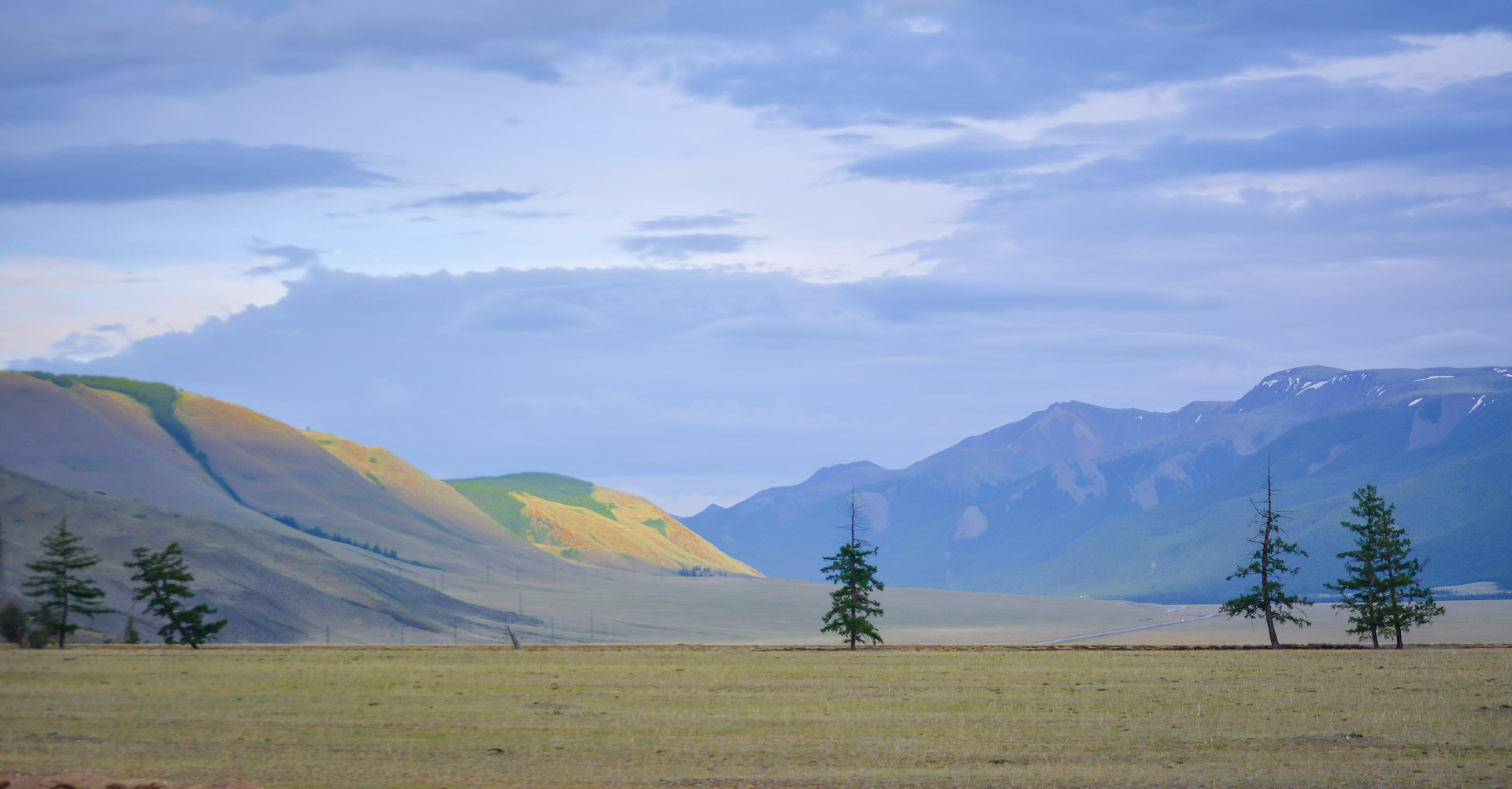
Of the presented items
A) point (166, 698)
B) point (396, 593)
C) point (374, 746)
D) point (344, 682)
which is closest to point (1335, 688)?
point (374, 746)

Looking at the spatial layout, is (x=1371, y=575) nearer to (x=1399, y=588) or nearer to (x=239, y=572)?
(x=1399, y=588)

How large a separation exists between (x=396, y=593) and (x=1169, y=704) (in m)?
169

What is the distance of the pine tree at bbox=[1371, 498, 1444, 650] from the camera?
6788 centimetres

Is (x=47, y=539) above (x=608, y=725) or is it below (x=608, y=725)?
above

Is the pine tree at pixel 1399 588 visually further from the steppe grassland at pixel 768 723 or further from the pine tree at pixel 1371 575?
the steppe grassland at pixel 768 723

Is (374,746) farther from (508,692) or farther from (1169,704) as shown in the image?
(1169,704)

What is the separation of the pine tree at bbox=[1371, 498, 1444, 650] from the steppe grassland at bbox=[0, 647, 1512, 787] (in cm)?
1573

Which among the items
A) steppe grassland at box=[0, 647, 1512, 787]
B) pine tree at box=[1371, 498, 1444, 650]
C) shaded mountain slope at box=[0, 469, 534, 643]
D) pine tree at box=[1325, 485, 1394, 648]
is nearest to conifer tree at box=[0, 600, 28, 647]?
steppe grassland at box=[0, 647, 1512, 787]

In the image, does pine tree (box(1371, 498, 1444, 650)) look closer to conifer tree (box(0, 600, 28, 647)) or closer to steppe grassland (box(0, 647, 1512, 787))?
steppe grassland (box(0, 647, 1512, 787))

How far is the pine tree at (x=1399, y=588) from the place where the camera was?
67.9 metres

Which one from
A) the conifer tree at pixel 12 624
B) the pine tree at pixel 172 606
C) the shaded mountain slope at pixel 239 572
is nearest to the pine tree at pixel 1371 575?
the pine tree at pixel 172 606

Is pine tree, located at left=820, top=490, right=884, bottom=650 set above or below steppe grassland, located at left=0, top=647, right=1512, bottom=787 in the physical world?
above

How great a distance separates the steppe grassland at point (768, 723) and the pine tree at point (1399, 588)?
51.6 feet

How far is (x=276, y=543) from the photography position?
611 feet
